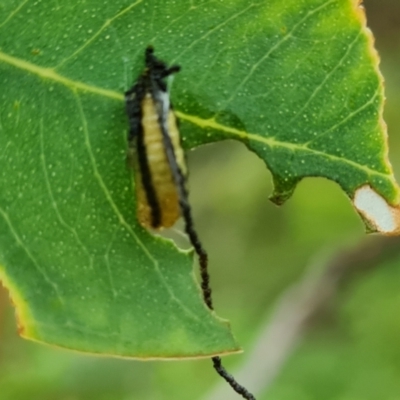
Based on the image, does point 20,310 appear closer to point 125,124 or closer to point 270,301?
point 125,124

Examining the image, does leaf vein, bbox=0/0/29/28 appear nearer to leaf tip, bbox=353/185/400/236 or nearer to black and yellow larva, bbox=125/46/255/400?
black and yellow larva, bbox=125/46/255/400

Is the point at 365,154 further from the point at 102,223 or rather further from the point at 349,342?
the point at 349,342

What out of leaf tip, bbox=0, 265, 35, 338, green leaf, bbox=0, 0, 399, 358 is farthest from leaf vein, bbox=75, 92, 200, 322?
leaf tip, bbox=0, 265, 35, 338

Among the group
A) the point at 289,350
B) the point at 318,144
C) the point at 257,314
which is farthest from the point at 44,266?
the point at 257,314

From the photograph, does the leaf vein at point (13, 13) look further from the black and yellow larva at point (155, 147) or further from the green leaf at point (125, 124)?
the black and yellow larva at point (155, 147)

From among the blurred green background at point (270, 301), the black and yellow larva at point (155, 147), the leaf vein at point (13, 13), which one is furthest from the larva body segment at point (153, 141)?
the blurred green background at point (270, 301)

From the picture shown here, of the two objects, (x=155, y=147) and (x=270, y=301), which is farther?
(x=270, y=301)

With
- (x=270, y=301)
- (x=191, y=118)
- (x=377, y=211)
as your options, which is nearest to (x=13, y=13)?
(x=191, y=118)
